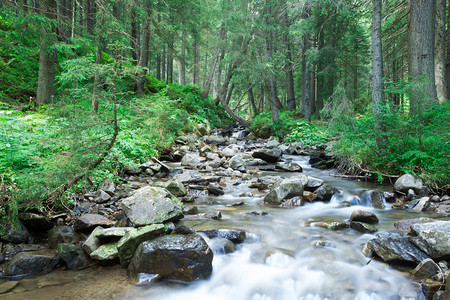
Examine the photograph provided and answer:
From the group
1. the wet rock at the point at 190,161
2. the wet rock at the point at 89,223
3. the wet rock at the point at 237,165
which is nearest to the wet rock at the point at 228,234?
the wet rock at the point at 89,223

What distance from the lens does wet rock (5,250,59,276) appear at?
349 cm

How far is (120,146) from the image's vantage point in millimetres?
8344

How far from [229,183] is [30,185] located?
522cm

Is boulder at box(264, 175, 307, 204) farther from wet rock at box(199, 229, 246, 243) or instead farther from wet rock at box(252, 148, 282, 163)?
wet rock at box(252, 148, 282, 163)

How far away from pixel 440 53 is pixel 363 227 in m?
10.1

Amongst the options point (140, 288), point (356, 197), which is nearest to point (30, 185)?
point (140, 288)

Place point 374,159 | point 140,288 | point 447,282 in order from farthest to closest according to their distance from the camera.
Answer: point 374,159 < point 140,288 < point 447,282

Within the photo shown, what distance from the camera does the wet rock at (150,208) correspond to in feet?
14.0

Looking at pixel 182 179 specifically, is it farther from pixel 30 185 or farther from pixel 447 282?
pixel 447 282

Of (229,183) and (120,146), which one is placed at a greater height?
(120,146)

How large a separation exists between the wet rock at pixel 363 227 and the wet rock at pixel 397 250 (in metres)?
0.70

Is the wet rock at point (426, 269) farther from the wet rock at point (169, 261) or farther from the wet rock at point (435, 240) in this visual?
the wet rock at point (169, 261)

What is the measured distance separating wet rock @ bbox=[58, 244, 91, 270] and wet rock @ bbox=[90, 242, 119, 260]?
133mm

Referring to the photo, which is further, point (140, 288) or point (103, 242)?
point (103, 242)
